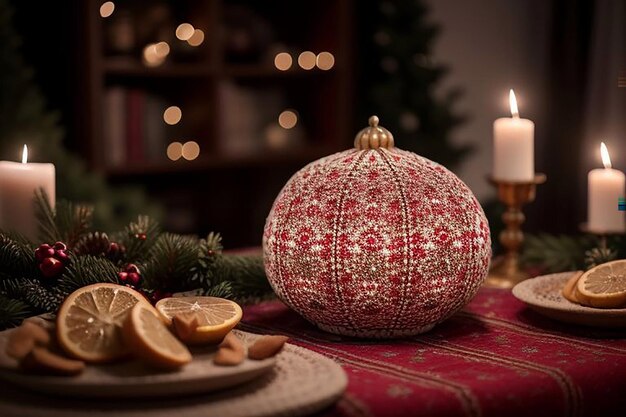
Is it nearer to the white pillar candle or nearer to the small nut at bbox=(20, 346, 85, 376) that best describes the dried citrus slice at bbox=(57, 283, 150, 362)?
the small nut at bbox=(20, 346, 85, 376)

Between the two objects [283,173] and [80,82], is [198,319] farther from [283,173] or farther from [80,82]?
[283,173]

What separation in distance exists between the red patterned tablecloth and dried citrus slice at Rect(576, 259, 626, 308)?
1.5 inches

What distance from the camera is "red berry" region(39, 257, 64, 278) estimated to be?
3.43ft

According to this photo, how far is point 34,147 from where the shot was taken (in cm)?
247

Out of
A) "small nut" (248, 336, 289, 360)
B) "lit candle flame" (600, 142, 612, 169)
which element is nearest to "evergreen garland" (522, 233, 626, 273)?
"lit candle flame" (600, 142, 612, 169)

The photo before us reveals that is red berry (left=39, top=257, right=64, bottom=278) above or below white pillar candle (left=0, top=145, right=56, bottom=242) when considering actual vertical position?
below

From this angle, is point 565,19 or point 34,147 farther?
point 565,19

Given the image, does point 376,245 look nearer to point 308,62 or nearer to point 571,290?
point 571,290

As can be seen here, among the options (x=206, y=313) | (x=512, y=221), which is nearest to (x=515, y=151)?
(x=512, y=221)

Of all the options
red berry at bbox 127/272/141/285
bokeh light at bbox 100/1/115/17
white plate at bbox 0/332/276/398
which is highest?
bokeh light at bbox 100/1/115/17

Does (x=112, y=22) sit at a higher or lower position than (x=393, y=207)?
higher

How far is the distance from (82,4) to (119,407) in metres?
2.35

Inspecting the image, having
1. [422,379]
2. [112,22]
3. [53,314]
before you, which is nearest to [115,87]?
[112,22]

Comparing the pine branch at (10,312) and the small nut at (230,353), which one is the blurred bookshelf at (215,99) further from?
the small nut at (230,353)
